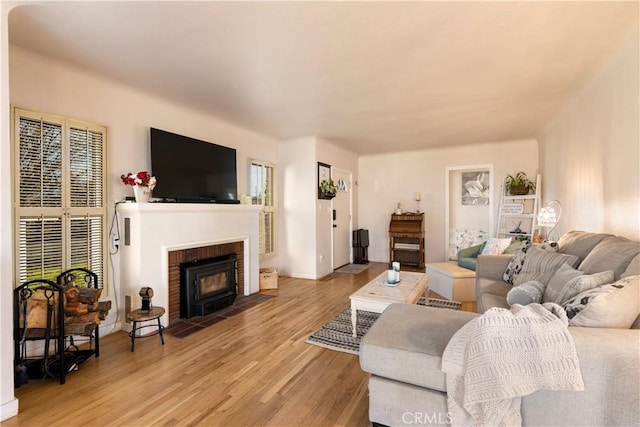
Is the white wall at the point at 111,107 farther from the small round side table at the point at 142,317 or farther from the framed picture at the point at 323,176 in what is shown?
the framed picture at the point at 323,176

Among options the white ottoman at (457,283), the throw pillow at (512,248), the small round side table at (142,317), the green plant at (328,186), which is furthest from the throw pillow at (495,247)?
the small round side table at (142,317)

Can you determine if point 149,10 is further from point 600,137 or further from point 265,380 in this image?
point 600,137

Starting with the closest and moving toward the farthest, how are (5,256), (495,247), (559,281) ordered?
(5,256) < (559,281) < (495,247)

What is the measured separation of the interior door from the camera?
19.1 feet

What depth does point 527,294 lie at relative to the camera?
6.64ft

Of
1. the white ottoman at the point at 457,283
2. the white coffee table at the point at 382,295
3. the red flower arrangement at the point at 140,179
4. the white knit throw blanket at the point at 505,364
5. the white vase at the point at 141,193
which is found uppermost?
the red flower arrangement at the point at 140,179

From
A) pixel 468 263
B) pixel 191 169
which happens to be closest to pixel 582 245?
pixel 468 263

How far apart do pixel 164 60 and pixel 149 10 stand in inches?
25.9

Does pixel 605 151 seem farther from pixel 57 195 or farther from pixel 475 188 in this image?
pixel 57 195

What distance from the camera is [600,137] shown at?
106 inches

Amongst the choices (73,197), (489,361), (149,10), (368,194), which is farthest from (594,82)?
(73,197)

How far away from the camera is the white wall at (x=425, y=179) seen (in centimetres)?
546

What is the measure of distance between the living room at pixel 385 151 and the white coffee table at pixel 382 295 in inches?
62.5

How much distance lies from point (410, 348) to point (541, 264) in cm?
163
